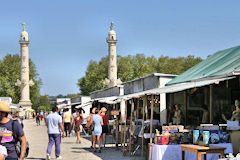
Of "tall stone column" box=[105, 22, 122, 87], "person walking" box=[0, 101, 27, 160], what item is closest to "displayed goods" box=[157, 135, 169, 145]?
"person walking" box=[0, 101, 27, 160]

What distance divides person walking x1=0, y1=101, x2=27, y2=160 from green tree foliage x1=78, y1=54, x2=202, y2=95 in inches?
2563

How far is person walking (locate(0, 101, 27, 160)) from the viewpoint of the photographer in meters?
4.85

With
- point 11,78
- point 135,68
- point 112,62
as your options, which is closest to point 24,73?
point 11,78

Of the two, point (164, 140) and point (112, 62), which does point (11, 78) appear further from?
point (164, 140)

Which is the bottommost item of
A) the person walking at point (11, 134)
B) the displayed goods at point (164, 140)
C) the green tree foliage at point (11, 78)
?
the displayed goods at point (164, 140)

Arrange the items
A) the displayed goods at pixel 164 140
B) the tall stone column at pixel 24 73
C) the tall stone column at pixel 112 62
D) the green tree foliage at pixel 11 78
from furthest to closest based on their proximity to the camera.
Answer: the green tree foliage at pixel 11 78, the tall stone column at pixel 24 73, the tall stone column at pixel 112 62, the displayed goods at pixel 164 140

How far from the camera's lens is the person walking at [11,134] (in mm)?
4852

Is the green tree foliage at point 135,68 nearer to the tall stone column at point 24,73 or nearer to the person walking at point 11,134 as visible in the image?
the tall stone column at point 24,73

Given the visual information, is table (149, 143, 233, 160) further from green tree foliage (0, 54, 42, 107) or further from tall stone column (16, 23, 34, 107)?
green tree foliage (0, 54, 42, 107)

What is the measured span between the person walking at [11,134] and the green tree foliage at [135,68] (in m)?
65.1

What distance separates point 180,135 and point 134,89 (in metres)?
13.0

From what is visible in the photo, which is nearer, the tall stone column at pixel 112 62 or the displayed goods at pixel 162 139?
the displayed goods at pixel 162 139

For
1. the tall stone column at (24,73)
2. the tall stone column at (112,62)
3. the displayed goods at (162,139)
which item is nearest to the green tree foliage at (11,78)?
the tall stone column at (24,73)

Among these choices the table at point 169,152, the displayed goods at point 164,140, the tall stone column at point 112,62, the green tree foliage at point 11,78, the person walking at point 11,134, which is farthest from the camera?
the green tree foliage at point 11,78
